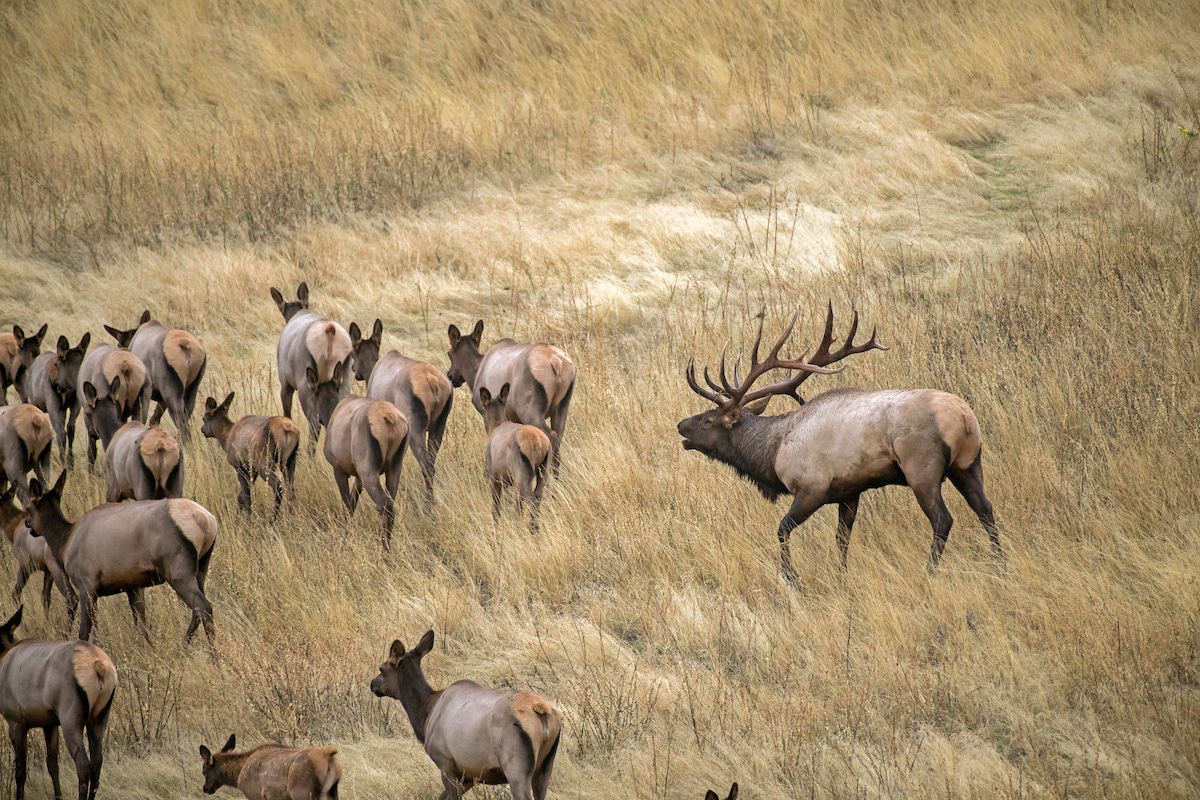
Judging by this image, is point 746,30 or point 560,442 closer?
point 560,442

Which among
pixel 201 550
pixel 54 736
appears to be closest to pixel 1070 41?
pixel 201 550

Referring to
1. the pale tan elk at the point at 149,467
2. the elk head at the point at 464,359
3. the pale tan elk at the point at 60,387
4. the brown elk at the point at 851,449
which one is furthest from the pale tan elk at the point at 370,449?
the pale tan elk at the point at 60,387

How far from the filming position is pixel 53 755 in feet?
19.0

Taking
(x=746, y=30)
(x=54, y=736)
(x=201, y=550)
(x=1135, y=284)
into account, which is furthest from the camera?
(x=746, y=30)

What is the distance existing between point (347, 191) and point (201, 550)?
9523 mm

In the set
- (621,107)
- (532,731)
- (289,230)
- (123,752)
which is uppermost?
(621,107)

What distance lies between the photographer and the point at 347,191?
15.4 meters

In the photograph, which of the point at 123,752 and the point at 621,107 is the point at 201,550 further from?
the point at 621,107

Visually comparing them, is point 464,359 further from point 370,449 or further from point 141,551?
point 141,551

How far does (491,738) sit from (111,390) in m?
6.01

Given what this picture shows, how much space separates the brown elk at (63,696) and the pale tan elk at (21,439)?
360 centimetres

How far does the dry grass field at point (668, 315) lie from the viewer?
5805 mm

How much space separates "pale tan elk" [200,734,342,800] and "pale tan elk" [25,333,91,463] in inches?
229

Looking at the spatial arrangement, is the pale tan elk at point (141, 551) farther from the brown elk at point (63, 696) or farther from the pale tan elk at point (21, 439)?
the pale tan elk at point (21, 439)
